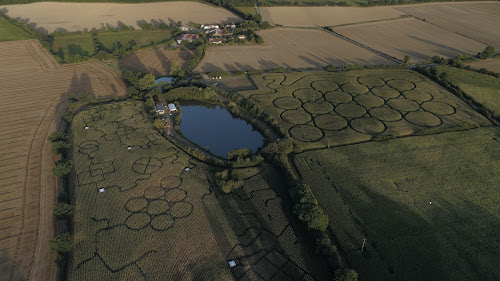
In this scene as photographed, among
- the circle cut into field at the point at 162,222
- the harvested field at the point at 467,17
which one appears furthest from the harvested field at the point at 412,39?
the circle cut into field at the point at 162,222

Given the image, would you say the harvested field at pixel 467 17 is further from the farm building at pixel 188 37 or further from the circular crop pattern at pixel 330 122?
the farm building at pixel 188 37

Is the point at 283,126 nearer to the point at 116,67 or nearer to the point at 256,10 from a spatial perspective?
the point at 116,67

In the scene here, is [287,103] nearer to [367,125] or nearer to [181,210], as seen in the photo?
[367,125]

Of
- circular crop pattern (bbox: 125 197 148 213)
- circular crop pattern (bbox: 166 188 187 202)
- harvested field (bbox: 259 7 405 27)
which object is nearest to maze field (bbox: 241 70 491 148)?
circular crop pattern (bbox: 166 188 187 202)

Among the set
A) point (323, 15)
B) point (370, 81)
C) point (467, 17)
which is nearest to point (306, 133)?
point (370, 81)

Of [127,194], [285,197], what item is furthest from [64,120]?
[285,197]

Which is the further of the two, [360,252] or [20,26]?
[20,26]
